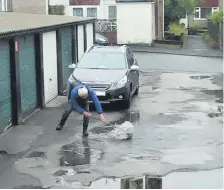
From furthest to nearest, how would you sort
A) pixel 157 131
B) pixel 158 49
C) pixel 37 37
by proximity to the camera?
pixel 158 49
pixel 37 37
pixel 157 131

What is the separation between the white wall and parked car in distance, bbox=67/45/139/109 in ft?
70.3

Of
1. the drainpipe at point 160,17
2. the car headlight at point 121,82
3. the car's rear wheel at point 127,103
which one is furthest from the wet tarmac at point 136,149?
the drainpipe at point 160,17

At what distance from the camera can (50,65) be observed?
59.4 feet

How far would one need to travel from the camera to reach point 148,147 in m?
11.9

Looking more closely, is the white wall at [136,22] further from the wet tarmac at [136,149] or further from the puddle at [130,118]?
the puddle at [130,118]

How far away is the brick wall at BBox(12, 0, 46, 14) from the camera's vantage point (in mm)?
33816

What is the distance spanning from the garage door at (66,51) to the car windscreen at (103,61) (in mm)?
1899

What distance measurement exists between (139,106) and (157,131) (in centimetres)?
370

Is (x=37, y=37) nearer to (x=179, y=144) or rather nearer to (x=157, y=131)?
(x=157, y=131)

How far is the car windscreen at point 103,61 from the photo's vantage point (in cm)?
1762

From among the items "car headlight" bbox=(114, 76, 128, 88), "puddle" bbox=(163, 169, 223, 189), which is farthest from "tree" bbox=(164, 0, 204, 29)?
"puddle" bbox=(163, 169, 223, 189)

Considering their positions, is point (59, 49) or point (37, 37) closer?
point (37, 37)

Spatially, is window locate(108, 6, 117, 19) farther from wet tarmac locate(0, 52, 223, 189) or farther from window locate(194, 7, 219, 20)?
wet tarmac locate(0, 52, 223, 189)

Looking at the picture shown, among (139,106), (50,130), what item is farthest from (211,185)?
(139,106)
